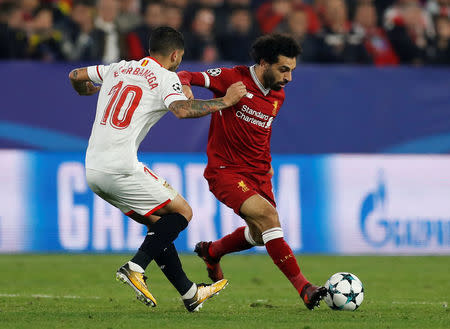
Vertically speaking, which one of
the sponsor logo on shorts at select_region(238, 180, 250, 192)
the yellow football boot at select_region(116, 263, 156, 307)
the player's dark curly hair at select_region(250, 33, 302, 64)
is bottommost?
the yellow football boot at select_region(116, 263, 156, 307)

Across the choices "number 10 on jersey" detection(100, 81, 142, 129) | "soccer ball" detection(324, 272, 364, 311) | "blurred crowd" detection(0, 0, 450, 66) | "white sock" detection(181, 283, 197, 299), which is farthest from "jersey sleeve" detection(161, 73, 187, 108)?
"blurred crowd" detection(0, 0, 450, 66)

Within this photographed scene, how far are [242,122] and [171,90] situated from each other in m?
1.29

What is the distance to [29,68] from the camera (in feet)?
43.4

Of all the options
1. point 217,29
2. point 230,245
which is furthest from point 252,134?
point 217,29

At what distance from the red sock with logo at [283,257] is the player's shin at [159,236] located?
33.4 inches

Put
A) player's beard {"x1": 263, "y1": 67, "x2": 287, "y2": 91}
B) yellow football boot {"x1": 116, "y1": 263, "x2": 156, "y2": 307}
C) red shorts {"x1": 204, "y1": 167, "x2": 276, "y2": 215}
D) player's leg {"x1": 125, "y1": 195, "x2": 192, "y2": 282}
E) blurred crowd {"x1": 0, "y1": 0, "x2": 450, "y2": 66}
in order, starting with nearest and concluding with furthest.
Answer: yellow football boot {"x1": 116, "y1": 263, "x2": 156, "y2": 307} < player's leg {"x1": 125, "y1": 195, "x2": 192, "y2": 282} < red shorts {"x1": 204, "y1": 167, "x2": 276, "y2": 215} < player's beard {"x1": 263, "y1": 67, "x2": 287, "y2": 91} < blurred crowd {"x1": 0, "y1": 0, "x2": 450, "y2": 66}

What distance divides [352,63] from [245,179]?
6531 millimetres

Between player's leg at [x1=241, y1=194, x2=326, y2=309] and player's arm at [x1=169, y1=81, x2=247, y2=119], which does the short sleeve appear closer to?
player's arm at [x1=169, y1=81, x2=247, y2=119]

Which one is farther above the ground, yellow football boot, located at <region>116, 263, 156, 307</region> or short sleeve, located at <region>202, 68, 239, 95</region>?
short sleeve, located at <region>202, 68, 239, 95</region>

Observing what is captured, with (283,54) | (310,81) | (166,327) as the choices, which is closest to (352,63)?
(310,81)

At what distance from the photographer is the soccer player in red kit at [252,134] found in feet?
25.2

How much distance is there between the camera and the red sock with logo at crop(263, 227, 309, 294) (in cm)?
745

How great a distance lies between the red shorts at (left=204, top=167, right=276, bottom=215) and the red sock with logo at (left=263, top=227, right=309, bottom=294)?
14.4 inches

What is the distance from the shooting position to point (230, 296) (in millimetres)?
8656
